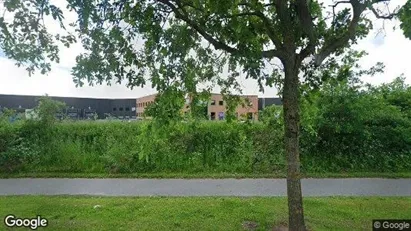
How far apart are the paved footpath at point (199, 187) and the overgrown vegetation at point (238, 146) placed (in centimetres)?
94

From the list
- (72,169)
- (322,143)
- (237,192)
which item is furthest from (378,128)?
(72,169)

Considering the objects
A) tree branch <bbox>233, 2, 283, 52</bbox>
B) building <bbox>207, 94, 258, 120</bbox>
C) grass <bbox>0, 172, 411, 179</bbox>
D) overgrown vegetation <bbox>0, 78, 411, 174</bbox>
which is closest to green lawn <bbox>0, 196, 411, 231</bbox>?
building <bbox>207, 94, 258, 120</bbox>

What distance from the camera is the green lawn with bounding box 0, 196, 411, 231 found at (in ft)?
16.9

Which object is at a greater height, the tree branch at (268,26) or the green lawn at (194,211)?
the tree branch at (268,26)

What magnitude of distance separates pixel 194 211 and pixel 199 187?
186 centimetres

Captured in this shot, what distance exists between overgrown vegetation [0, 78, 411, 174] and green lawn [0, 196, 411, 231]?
8.91ft

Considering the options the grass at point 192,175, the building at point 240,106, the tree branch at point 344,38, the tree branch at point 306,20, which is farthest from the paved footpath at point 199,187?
the tree branch at point 306,20

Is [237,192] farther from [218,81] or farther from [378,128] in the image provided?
[378,128]

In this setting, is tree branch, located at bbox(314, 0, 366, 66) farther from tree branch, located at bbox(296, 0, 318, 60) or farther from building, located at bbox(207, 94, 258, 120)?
building, located at bbox(207, 94, 258, 120)

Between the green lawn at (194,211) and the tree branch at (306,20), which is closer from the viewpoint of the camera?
the tree branch at (306,20)

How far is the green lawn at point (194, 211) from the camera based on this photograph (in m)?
5.16

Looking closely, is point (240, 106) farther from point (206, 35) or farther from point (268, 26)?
point (206, 35)

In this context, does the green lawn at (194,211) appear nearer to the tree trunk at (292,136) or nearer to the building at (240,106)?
the tree trunk at (292,136)

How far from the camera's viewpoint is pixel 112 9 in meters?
4.04
